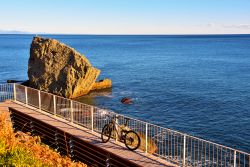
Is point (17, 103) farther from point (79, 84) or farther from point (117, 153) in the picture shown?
point (79, 84)

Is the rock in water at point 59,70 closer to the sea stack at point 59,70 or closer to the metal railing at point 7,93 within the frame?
the sea stack at point 59,70

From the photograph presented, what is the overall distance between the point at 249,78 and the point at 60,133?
63.4m

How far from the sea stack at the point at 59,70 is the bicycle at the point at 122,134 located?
33.7 m

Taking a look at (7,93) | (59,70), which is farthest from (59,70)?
(7,93)

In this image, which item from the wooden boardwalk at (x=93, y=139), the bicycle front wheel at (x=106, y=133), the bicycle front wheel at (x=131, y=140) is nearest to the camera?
the wooden boardwalk at (x=93, y=139)

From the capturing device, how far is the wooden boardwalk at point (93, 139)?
13836 mm

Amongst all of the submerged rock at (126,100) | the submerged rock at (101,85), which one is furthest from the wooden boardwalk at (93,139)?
the submerged rock at (101,85)

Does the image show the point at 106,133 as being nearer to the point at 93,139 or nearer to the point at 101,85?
the point at 93,139

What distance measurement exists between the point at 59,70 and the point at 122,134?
36.2 metres

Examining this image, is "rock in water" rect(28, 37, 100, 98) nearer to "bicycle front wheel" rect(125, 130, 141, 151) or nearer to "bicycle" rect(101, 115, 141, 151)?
"bicycle" rect(101, 115, 141, 151)

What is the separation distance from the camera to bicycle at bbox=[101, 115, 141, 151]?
15.0 metres

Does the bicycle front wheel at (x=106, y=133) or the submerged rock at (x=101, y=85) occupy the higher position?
the bicycle front wheel at (x=106, y=133)

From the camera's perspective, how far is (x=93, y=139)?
16203mm

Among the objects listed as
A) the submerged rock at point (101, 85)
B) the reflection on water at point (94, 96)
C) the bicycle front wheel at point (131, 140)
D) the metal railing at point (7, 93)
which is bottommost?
the reflection on water at point (94, 96)
